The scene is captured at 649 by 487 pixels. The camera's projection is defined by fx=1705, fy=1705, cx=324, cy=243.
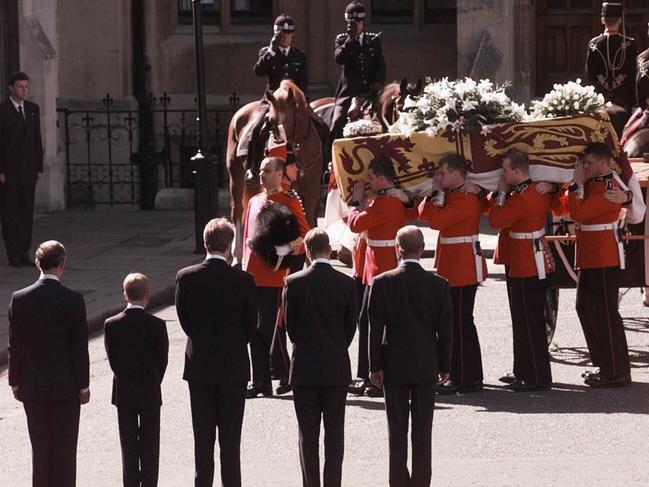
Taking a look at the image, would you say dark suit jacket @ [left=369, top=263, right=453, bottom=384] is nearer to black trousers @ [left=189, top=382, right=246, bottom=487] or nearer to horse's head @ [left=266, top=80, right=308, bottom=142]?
black trousers @ [left=189, top=382, right=246, bottom=487]

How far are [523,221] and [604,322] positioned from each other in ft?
3.14

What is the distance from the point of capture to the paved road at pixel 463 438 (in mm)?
10078

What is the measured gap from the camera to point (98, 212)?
24281 millimetres

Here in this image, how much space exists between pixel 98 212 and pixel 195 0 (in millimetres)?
5911

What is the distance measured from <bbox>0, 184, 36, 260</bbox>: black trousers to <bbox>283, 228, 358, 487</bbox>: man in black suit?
9257 mm

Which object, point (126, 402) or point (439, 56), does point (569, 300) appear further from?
point (439, 56)

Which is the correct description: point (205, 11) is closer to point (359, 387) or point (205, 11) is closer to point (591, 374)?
point (359, 387)

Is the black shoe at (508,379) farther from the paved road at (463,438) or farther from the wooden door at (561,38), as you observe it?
the wooden door at (561,38)

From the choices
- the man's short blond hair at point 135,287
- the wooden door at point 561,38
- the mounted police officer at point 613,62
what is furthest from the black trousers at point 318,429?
the wooden door at point 561,38

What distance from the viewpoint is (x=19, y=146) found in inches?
736

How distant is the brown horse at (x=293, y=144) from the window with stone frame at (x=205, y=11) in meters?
7.17

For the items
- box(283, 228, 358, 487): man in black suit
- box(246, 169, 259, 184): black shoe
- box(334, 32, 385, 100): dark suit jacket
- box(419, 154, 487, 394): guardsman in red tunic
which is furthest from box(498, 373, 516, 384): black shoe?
box(334, 32, 385, 100): dark suit jacket

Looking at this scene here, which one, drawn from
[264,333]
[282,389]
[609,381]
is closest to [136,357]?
[264,333]

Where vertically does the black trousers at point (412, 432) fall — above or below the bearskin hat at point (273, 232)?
below
